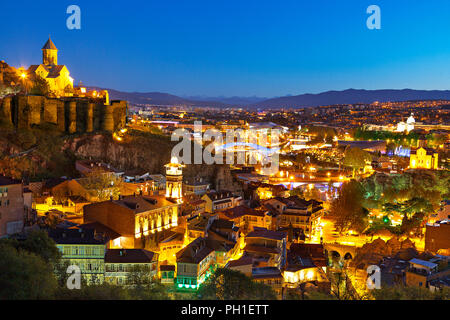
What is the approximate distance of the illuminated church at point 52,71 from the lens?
28.9m

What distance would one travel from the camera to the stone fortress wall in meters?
24.2

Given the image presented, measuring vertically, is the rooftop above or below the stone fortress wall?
below

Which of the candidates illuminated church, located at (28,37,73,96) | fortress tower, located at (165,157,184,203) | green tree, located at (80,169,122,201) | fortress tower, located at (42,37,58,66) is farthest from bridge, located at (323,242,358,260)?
fortress tower, located at (42,37,58,66)

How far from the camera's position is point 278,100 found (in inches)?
7096

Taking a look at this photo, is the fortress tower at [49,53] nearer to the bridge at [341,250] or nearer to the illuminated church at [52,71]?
the illuminated church at [52,71]

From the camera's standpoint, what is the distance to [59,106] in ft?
83.3

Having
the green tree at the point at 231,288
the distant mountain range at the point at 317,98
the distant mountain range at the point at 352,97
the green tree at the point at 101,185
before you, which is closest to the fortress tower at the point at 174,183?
the green tree at the point at 101,185

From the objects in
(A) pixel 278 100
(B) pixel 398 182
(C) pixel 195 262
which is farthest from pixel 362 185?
(A) pixel 278 100

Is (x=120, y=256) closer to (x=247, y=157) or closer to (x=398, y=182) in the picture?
(x=398, y=182)

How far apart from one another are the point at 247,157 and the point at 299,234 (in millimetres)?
24969

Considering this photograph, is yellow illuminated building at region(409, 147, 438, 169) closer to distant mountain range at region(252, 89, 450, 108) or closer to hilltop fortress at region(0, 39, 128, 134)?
hilltop fortress at region(0, 39, 128, 134)

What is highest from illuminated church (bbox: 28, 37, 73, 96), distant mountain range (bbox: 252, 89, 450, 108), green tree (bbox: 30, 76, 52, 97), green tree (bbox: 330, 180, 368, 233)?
distant mountain range (bbox: 252, 89, 450, 108)

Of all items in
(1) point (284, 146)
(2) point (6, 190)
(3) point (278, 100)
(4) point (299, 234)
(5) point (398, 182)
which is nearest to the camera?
(2) point (6, 190)

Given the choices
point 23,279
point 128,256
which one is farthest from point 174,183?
point 23,279
